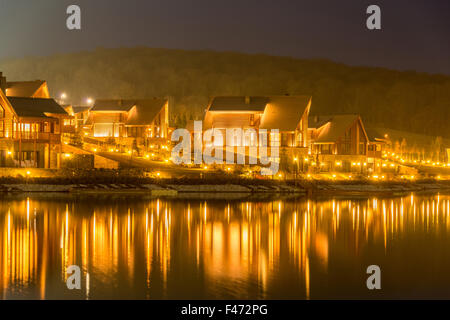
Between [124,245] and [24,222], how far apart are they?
7086 mm

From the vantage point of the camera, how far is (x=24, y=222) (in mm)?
25953

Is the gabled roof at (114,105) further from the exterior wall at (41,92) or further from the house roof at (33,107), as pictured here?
the house roof at (33,107)

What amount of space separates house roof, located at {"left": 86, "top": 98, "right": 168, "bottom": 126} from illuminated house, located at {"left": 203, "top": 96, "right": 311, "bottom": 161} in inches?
363

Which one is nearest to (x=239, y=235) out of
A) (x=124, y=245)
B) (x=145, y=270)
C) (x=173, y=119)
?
(x=124, y=245)

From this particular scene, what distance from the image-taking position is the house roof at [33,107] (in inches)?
1877

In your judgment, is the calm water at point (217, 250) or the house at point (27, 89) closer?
the calm water at point (217, 250)

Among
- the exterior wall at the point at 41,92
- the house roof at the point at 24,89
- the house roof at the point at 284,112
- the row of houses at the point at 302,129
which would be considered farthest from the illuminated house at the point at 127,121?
the house roof at the point at 284,112

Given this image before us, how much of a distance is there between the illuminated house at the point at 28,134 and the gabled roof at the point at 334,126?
26.3m

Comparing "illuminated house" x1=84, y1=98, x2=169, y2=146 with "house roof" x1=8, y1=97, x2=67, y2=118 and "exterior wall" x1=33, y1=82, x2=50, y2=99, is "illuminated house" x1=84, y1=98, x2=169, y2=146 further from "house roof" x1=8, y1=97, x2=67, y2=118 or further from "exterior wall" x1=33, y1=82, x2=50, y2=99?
"house roof" x1=8, y1=97, x2=67, y2=118

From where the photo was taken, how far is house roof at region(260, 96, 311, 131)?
54.3m

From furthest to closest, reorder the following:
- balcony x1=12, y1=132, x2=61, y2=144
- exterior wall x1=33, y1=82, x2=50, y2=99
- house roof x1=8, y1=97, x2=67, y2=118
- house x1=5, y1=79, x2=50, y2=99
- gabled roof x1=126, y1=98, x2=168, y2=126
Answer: gabled roof x1=126, y1=98, x2=168, y2=126, exterior wall x1=33, y1=82, x2=50, y2=99, house x1=5, y1=79, x2=50, y2=99, house roof x1=8, y1=97, x2=67, y2=118, balcony x1=12, y1=132, x2=61, y2=144

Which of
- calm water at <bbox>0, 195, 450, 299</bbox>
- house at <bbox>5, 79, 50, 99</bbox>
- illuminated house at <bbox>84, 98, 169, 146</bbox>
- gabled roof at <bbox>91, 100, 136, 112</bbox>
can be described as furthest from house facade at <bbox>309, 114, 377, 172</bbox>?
house at <bbox>5, 79, 50, 99</bbox>

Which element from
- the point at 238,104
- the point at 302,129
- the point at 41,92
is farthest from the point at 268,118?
the point at 41,92
